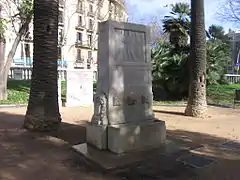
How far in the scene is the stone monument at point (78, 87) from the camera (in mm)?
15227

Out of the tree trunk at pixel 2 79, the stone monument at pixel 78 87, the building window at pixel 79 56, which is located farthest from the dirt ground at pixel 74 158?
the building window at pixel 79 56

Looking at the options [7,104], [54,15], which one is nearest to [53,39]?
[54,15]

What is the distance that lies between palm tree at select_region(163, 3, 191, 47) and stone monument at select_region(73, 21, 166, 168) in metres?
12.3

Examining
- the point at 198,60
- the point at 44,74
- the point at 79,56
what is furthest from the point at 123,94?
the point at 79,56

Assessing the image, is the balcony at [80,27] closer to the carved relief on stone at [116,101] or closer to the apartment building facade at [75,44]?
the apartment building facade at [75,44]

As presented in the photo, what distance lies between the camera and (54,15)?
310 inches

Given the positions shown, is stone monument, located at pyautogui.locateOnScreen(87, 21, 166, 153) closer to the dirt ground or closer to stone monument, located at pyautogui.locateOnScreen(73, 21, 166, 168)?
stone monument, located at pyautogui.locateOnScreen(73, 21, 166, 168)

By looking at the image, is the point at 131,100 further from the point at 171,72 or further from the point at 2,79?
the point at 2,79

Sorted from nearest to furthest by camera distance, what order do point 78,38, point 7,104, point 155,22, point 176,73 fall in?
Answer: point 7,104, point 176,73, point 155,22, point 78,38

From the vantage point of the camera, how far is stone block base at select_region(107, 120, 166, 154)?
596 centimetres

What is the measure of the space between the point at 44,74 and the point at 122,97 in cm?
226

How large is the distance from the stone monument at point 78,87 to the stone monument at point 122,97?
28.8 ft

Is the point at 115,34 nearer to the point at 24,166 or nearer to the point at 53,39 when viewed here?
the point at 53,39

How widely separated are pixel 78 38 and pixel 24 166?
176 ft
